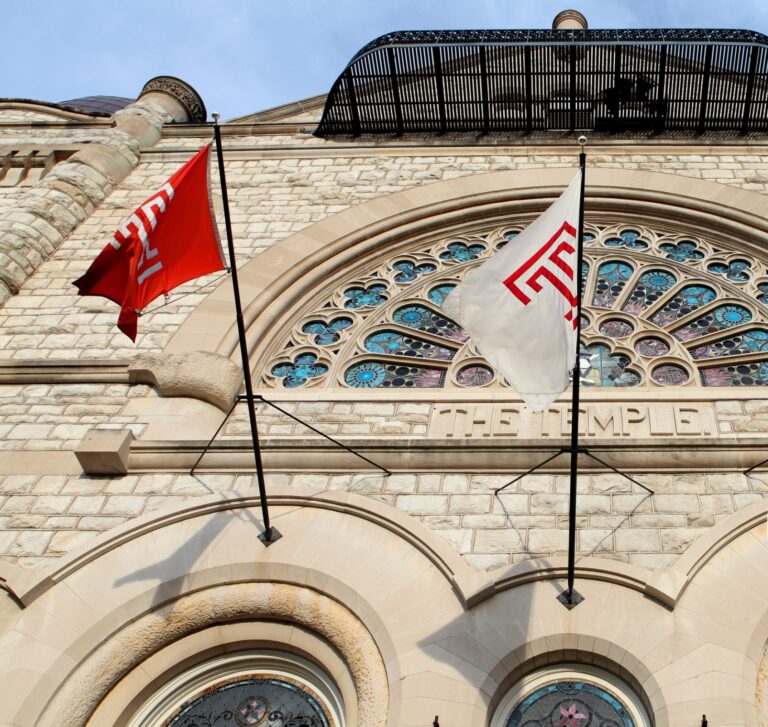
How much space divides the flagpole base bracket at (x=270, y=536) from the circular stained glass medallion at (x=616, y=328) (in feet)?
15.4

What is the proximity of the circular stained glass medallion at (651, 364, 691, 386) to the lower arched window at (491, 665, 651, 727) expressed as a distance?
157 inches

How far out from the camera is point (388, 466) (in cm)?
1005

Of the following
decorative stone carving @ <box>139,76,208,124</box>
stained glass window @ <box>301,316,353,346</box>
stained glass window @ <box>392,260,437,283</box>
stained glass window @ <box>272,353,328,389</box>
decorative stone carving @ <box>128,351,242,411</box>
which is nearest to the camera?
decorative stone carving @ <box>128,351,242,411</box>

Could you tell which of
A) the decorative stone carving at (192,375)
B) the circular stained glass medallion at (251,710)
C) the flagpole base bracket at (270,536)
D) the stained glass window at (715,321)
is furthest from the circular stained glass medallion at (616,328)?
the circular stained glass medallion at (251,710)

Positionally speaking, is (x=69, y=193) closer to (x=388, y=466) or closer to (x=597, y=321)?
(x=388, y=466)

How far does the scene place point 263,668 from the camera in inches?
348

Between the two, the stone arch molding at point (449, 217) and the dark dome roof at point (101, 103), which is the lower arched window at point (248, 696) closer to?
the stone arch molding at point (449, 217)

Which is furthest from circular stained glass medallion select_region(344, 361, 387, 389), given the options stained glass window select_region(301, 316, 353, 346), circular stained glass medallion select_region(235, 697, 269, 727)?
circular stained glass medallion select_region(235, 697, 269, 727)

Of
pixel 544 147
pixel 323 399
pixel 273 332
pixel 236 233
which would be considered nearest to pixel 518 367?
pixel 323 399

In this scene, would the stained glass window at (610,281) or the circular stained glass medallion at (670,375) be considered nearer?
the circular stained glass medallion at (670,375)

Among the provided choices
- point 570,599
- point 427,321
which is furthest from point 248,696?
point 427,321

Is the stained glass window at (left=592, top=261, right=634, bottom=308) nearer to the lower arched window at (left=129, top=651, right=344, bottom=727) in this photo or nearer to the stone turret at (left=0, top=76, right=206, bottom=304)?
the lower arched window at (left=129, top=651, right=344, bottom=727)

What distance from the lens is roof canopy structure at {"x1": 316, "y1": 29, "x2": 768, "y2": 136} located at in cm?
1585

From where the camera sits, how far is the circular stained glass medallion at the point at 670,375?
11332 mm
